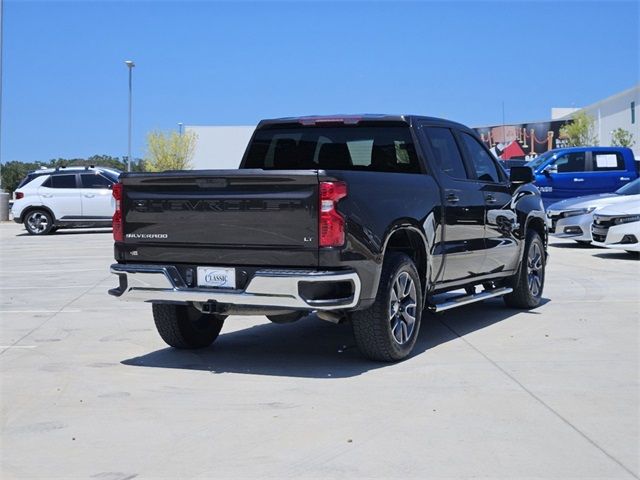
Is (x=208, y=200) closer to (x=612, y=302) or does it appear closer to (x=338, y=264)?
(x=338, y=264)

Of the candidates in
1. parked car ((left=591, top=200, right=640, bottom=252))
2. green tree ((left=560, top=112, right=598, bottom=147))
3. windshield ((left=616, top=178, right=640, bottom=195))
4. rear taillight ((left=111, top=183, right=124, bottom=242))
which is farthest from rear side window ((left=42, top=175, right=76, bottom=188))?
green tree ((left=560, top=112, right=598, bottom=147))

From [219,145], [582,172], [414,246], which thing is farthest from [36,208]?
[219,145]

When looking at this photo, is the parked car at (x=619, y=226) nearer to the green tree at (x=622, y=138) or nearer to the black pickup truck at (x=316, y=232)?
the black pickup truck at (x=316, y=232)

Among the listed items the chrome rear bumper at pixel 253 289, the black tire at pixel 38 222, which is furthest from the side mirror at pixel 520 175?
the black tire at pixel 38 222

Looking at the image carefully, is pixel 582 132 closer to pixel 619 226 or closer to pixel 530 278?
pixel 619 226

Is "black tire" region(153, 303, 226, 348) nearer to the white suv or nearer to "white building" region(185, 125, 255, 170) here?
the white suv

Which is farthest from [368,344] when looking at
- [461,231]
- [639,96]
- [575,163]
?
[639,96]

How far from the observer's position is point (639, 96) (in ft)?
170

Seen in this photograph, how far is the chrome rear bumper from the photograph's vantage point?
240 inches

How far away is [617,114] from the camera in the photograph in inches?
2228

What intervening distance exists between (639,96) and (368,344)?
49426 millimetres

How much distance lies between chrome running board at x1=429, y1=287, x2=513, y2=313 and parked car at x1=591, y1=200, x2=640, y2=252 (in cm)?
627

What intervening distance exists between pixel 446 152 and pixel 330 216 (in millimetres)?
2423

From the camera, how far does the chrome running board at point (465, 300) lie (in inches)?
296
